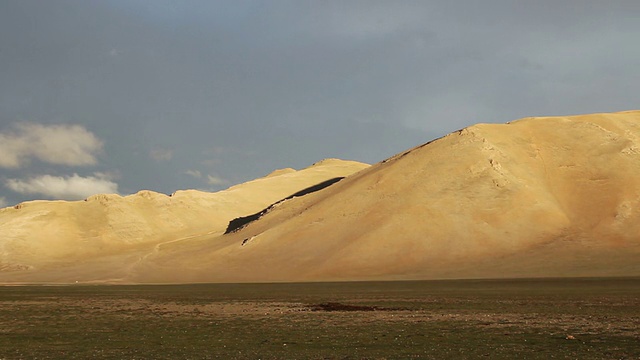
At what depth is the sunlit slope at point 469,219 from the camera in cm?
9638

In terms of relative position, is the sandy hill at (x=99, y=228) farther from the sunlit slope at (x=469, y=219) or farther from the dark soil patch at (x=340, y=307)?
the dark soil patch at (x=340, y=307)

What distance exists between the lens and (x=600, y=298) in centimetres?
4525

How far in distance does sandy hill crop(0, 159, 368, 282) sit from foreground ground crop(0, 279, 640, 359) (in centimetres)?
9561

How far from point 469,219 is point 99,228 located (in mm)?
104771

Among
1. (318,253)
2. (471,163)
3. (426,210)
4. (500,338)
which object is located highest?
(471,163)

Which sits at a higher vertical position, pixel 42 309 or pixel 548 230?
pixel 548 230

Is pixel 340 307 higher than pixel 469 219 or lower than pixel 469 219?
lower

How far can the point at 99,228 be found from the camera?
171250 millimetres

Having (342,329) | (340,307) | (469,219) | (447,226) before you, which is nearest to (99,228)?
(447,226)

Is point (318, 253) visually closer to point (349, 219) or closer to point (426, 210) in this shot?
point (349, 219)

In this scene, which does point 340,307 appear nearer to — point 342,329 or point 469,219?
point 342,329

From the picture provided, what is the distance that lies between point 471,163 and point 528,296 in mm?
77010

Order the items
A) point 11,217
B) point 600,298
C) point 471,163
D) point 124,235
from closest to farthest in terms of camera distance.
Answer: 1. point 600,298
2. point 471,163
3. point 124,235
4. point 11,217

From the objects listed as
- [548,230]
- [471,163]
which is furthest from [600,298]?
[471,163]
